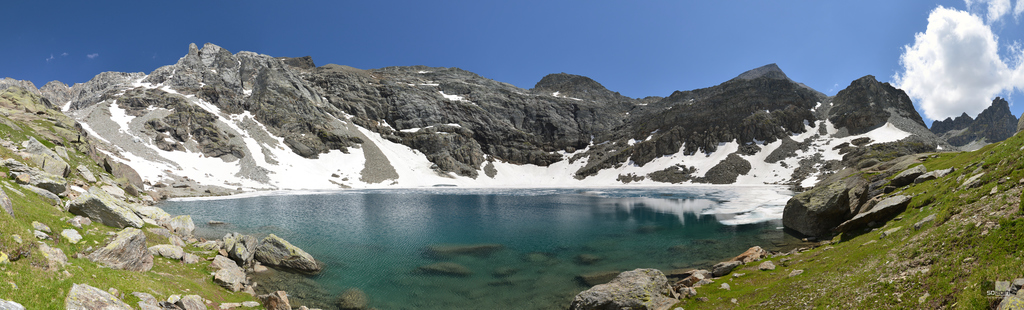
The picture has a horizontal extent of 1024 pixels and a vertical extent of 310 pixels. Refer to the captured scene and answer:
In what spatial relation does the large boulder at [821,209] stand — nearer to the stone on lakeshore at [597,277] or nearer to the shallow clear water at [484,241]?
the shallow clear water at [484,241]

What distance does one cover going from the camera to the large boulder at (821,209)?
29016 millimetres

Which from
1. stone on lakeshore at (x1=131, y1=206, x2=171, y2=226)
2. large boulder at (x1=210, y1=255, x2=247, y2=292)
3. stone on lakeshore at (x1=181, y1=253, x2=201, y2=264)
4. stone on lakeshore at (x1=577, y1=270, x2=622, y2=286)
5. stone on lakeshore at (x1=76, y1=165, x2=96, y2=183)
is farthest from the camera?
stone on lakeshore at (x1=76, y1=165, x2=96, y2=183)

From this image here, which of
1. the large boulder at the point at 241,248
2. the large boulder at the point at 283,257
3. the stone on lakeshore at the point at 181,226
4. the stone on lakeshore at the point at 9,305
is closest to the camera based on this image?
the stone on lakeshore at the point at 9,305

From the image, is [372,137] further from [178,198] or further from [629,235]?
[629,235]

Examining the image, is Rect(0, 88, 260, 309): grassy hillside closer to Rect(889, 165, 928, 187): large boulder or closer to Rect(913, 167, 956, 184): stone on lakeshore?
Rect(913, 167, 956, 184): stone on lakeshore

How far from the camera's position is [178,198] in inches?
2948

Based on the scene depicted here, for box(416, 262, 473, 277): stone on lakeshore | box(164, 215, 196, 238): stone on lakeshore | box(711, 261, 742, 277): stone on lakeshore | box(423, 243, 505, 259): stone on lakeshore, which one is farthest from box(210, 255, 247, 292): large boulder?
box(711, 261, 742, 277): stone on lakeshore

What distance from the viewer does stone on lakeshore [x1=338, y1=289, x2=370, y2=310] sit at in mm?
19172

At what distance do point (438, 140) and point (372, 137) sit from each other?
3263 cm

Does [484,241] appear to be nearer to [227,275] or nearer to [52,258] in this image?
[227,275]

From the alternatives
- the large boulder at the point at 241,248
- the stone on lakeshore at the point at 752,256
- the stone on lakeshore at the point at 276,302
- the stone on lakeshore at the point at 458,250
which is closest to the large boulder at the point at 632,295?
the stone on lakeshore at the point at 752,256

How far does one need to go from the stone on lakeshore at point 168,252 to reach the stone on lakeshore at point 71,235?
3776mm

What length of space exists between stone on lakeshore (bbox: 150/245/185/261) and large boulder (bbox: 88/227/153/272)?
2.27 meters

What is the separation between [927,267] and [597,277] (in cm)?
1573
